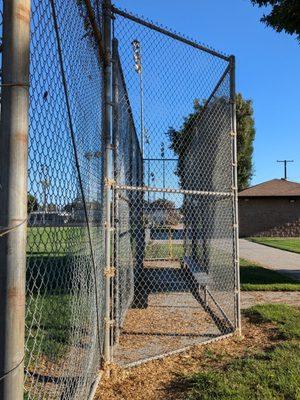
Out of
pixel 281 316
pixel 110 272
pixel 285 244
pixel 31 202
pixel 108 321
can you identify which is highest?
pixel 31 202

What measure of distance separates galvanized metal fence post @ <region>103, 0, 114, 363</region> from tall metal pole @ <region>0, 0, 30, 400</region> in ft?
10.6

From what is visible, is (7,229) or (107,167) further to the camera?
(107,167)

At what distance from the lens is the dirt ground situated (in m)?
4.35

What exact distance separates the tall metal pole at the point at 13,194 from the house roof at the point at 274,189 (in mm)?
33137

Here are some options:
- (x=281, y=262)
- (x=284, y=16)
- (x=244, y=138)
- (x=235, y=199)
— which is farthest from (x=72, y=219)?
(x=244, y=138)

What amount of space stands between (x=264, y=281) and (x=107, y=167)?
7.49 m

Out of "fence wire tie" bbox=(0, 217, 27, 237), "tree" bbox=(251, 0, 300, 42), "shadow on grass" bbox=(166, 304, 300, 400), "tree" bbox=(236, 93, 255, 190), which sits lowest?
"shadow on grass" bbox=(166, 304, 300, 400)

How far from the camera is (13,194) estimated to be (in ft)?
5.25

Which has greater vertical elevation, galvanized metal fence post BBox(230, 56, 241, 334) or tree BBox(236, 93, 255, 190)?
tree BBox(236, 93, 255, 190)

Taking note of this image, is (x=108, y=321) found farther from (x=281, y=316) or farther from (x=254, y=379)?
(x=281, y=316)

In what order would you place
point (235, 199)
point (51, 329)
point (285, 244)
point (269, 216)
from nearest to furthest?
1. point (51, 329)
2. point (235, 199)
3. point (285, 244)
4. point (269, 216)

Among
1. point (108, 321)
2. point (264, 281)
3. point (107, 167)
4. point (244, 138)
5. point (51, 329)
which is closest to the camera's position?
point (108, 321)

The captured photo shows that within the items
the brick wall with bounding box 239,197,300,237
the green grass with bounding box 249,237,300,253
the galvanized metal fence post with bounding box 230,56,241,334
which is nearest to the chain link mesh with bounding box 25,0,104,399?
the galvanized metal fence post with bounding box 230,56,241,334

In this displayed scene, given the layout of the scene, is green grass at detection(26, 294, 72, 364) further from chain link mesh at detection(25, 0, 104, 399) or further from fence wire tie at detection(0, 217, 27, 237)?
fence wire tie at detection(0, 217, 27, 237)
